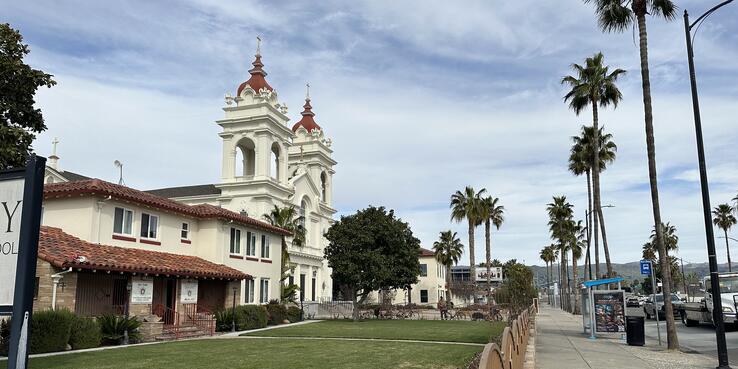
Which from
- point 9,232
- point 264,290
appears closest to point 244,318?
point 264,290

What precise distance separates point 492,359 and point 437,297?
8240 cm

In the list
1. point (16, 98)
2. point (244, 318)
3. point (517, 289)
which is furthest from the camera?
point (517, 289)

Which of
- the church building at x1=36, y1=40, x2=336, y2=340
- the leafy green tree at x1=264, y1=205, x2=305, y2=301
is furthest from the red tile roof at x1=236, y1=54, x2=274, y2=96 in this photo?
the leafy green tree at x1=264, y1=205, x2=305, y2=301

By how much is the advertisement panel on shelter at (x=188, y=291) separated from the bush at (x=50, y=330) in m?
8.22

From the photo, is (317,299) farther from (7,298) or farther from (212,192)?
(7,298)

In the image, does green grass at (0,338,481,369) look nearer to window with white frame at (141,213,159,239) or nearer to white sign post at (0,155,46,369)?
window with white frame at (141,213,159,239)

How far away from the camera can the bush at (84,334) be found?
2008 cm

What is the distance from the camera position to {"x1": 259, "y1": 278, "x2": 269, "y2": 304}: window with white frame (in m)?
38.1

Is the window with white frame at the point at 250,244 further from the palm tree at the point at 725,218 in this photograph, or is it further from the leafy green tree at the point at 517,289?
the palm tree at the point at 725,218

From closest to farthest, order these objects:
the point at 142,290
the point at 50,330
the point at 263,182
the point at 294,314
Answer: the point at 50,330 < the point at 142,290 < the point at 294,314 < the point at 263,182

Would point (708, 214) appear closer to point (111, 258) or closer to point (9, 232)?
point (9, 232)

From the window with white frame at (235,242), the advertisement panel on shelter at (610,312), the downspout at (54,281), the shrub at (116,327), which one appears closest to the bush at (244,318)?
the window with white frame at (235,242)

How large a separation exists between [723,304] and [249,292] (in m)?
26.2

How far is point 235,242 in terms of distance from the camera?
1364 inches
